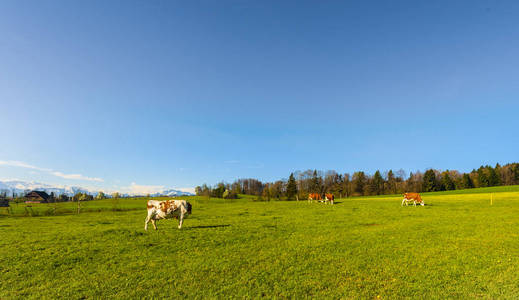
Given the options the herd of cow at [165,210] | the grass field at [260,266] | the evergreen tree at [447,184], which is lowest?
the evergreen tree at [447,184]

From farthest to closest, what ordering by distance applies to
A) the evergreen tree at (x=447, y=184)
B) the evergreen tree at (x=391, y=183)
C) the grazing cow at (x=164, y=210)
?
the evergreen tree at (x=391, y=183)
the evergreen tree at (x=447, y=184)
the grazing cow at (x=164, y=210)

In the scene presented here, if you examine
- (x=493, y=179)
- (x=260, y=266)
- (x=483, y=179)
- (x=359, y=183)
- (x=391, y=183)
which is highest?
(x=260, y=266)

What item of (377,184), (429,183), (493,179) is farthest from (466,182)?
(377,184)

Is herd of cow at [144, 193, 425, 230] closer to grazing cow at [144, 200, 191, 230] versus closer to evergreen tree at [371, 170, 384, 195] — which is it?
grazing cow at [144, 200, 191, 230]

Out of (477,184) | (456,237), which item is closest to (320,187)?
(477,184)

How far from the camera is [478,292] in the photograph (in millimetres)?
6500

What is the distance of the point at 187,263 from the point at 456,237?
14406 millimetres

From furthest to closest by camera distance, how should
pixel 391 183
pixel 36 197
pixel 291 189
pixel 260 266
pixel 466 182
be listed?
pixel 391 183, pixel 466 182, pixel 36 197, pixel 291 189, pixel 260 266

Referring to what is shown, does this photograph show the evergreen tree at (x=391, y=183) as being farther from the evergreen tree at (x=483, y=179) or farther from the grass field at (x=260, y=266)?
the grass field at (x=260, y=266)

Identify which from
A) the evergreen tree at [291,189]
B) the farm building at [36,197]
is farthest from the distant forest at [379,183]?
the farm building at [36,197]

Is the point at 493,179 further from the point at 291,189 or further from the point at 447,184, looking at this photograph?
the point at 291,189

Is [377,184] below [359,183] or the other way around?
below

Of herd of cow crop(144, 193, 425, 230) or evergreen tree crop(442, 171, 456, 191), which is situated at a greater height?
herd of cow crop(144, 193, 425, 230)

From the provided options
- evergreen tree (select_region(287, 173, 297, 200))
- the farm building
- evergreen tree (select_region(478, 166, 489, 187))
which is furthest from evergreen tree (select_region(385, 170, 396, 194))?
the farm building
